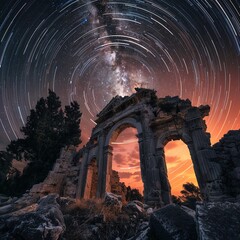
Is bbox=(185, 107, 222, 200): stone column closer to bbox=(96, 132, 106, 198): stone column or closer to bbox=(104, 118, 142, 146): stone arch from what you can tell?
bbox=(104, 118, 142, 146): stone arch

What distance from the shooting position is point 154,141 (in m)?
9.88

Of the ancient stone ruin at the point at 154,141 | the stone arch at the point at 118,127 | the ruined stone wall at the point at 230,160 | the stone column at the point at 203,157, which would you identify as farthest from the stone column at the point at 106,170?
the ruined stone wall at the point at 230,160

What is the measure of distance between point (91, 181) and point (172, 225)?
38.4 ft

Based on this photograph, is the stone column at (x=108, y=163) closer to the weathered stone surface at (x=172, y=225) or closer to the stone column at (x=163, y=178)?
the stone column at (x=163, y=178)

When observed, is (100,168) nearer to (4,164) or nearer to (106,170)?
(106,170)

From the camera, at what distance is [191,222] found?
2.02m

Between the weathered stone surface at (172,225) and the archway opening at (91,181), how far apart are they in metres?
10.6

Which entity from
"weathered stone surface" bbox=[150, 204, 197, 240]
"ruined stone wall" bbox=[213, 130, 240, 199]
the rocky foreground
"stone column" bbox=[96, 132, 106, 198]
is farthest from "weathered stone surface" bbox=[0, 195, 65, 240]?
"stone column" bbox=[96, 132, 106, 198]

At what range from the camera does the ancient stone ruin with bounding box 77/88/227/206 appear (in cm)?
720

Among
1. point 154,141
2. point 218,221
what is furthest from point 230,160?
point 218,221

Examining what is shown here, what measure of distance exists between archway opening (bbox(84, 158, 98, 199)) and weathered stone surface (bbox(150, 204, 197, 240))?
10578mm

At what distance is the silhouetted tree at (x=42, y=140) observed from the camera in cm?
1593

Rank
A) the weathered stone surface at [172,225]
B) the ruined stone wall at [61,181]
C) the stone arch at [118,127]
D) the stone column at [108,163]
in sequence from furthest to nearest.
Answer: the ruined stone wall at [61,181] < the stone arch at [118,127] < the stone column at [108,163] < the weathered stone surface at [172,225]

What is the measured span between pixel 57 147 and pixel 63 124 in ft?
11.9
